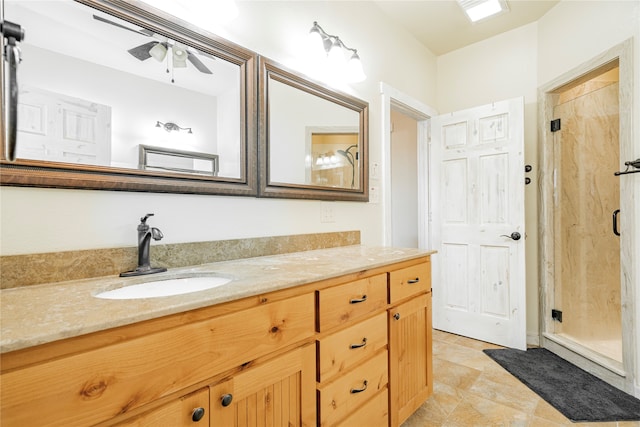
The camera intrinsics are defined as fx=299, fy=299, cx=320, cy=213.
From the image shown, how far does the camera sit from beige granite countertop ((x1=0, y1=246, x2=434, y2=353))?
55 centimetres

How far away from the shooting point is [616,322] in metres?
2.42

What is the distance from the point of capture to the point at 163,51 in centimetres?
119

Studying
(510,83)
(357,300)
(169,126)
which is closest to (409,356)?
(357,300)

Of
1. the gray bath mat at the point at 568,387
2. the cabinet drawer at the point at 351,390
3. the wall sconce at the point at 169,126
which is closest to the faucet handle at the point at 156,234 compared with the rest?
the wall sconce at the point at 169,126

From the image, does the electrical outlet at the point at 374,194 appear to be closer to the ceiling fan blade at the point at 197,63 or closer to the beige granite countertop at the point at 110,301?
the beige granite countertop at the point at 110,301

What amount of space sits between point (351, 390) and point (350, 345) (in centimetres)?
18

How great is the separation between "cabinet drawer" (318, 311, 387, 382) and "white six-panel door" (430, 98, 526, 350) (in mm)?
1732

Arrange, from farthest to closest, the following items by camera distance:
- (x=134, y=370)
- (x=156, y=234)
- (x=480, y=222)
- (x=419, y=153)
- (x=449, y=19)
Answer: (x=419, y=153) → (x=480, y=222) → (x=449, y=19) → (x=156, y=234) → (x=134, y=370)

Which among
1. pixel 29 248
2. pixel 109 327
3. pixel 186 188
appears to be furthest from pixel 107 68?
pixel 109 327

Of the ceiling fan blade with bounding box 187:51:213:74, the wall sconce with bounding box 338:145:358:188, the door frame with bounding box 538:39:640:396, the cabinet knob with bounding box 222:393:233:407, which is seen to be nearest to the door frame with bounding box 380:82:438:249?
the wall sconce with bounding box 338:145:358:188

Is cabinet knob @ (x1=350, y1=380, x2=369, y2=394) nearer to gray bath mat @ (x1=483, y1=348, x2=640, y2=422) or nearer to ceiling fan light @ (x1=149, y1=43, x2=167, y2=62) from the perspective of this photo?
gray bath mat @ (x1=483, y1=348, x2=640, y2=422)

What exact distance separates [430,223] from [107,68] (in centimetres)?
274

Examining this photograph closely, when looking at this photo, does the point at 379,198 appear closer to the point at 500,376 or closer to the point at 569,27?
the point at 500,376

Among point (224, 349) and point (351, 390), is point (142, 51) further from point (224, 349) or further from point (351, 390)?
point (351, 390)
